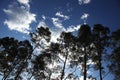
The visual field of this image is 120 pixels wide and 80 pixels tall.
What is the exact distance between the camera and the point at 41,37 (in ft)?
83.5

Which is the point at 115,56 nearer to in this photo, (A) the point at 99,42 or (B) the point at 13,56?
(A) the point at 99,42

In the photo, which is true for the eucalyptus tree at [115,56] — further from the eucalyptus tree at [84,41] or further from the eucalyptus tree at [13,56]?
the eucalyptus tree at [13,56]

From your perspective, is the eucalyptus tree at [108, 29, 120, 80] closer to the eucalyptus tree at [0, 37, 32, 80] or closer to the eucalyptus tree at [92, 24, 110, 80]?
the eucalyptus tree at [92, 24, 110, 80]

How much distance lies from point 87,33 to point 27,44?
9982 millimetres

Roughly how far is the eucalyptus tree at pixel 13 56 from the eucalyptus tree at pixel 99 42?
10704 mm

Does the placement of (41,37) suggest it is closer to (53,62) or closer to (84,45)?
(53,62)

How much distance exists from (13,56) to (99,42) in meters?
13.5

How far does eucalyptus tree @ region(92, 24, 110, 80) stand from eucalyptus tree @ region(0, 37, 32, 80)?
10704 millimetres

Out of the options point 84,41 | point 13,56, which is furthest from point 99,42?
point 13,56

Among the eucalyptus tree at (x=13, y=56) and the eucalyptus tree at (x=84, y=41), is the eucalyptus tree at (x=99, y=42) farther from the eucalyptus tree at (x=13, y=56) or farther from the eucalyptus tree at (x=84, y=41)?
the eucalyptus tree at (x=13, y=56)

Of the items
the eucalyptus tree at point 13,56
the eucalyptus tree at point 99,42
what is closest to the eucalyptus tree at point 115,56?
the eucalyptus tree at point 99,42

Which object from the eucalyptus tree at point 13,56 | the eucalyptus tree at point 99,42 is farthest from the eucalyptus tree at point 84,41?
the eucalyptus tree at point 13,56

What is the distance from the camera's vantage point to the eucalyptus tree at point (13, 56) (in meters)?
24.2

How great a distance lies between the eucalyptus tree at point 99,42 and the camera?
1963cm
